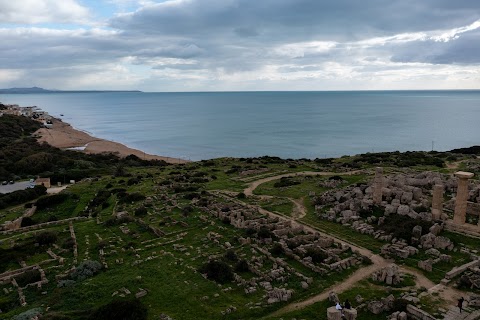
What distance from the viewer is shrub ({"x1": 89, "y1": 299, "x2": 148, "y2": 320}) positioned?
60.1ft

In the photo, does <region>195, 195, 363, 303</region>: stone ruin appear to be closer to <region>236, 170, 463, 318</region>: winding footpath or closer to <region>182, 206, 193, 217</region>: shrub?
<region>236, 170, 463, 318</region>: winding footpath

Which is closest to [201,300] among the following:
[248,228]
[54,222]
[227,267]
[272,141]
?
[227,267]

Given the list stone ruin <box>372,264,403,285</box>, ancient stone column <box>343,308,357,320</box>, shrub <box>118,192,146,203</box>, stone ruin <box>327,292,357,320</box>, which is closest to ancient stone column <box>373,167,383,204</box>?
stone ruin <box>372,264,403,285</box>

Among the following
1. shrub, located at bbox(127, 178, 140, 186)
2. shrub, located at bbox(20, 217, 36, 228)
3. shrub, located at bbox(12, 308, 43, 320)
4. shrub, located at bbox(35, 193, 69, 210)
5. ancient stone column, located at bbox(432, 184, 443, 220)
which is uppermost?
ancient stone column, located at bbox(432, 184, 443, 220)

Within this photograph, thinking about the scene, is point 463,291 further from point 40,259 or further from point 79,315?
point 40,259

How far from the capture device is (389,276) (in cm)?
2170

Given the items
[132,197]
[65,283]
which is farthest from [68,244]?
[132,197]

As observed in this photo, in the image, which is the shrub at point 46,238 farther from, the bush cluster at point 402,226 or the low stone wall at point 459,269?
the low stone wall at point 459,269

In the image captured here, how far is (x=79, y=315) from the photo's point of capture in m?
19.6

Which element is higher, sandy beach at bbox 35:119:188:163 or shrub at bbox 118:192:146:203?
shrub at bbox 118:192:146:203

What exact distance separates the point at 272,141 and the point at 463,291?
347 feet

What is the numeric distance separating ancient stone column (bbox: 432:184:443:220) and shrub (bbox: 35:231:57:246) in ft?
107

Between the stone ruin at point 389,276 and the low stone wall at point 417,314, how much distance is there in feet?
10.1

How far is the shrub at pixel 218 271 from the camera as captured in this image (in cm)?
2303
